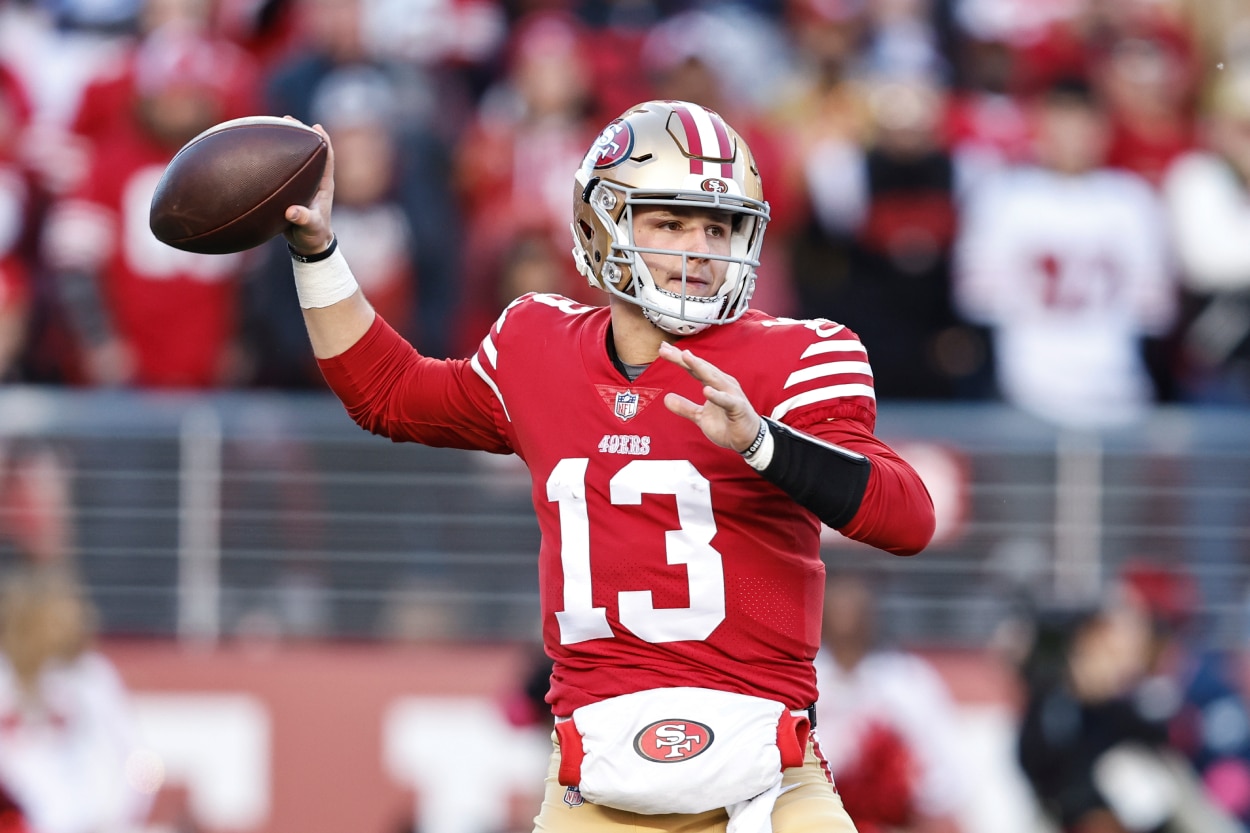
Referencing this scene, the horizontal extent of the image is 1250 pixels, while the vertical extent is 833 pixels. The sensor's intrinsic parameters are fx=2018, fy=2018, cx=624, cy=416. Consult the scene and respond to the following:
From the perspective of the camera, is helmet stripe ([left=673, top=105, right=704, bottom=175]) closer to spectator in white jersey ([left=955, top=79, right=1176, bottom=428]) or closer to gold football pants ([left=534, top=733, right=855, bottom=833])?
gold football pants ([left=534, top=733, right=855, bottom=833])

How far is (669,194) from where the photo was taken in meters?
3.93

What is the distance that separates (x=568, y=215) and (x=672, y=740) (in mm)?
4653

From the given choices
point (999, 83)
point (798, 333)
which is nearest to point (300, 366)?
A: point (999, 83)

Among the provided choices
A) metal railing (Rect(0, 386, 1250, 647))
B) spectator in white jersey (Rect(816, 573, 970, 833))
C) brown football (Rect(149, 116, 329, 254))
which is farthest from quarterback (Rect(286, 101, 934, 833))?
metal railing (Rect(0, 386, 1250, 647))

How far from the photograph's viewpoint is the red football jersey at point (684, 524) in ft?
12.5

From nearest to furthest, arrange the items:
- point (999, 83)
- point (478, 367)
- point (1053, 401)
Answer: point (478, 367) → point (1053, 401) → point (999, 83)

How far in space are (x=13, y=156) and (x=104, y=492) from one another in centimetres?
164

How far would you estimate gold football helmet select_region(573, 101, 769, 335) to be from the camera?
3912 mm

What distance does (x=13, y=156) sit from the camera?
848 centimetres

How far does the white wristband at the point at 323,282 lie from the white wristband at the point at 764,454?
113cm

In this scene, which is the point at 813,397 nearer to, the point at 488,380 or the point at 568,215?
Result: the point at 488,380

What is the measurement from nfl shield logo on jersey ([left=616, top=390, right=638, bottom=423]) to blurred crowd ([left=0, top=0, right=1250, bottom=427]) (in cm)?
384

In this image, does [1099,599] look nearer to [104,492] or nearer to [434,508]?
[434,508]

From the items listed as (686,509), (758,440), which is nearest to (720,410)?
(758,440)
